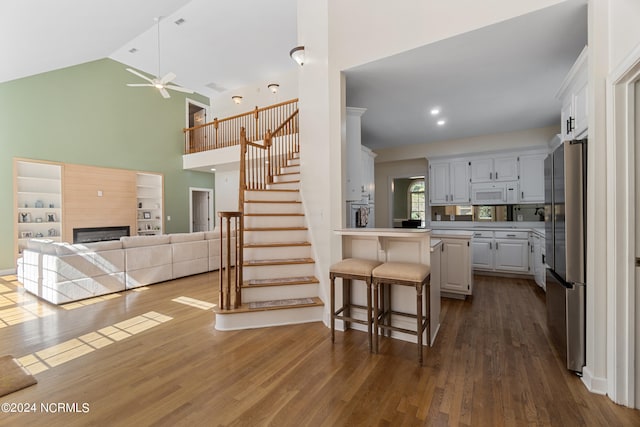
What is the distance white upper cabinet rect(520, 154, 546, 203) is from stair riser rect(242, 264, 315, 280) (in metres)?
4.59

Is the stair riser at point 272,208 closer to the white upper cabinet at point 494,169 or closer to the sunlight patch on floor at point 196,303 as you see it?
the sunlight patch on floor at point 196,303

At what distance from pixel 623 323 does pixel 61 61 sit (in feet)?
31.0

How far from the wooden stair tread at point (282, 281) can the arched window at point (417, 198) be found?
25.7 feet

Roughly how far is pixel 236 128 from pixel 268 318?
6.71 m

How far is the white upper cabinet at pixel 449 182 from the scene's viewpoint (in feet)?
19.5

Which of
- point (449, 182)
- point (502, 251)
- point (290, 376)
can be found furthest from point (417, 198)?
point (290, 376)

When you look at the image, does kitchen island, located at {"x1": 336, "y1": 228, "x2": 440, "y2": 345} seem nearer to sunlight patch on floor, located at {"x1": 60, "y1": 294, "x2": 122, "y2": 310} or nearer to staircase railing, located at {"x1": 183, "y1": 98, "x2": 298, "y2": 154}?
sunlight patch on floor, located at {"x1": 60, "y1": 294, "x2": 122, "y2": 310}

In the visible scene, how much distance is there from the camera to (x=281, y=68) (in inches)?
326

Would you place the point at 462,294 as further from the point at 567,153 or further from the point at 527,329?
the point at 567,153

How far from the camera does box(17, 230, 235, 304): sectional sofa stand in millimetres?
3863

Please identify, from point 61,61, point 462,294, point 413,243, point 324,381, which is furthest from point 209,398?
point 61,61

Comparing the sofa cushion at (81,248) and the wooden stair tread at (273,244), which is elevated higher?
the wooden stair tread at (273,244)

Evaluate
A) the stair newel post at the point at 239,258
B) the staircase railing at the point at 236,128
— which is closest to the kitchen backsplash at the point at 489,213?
the staircase railing at the point at 236,128

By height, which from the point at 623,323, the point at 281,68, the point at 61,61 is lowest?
the point at 623,323
